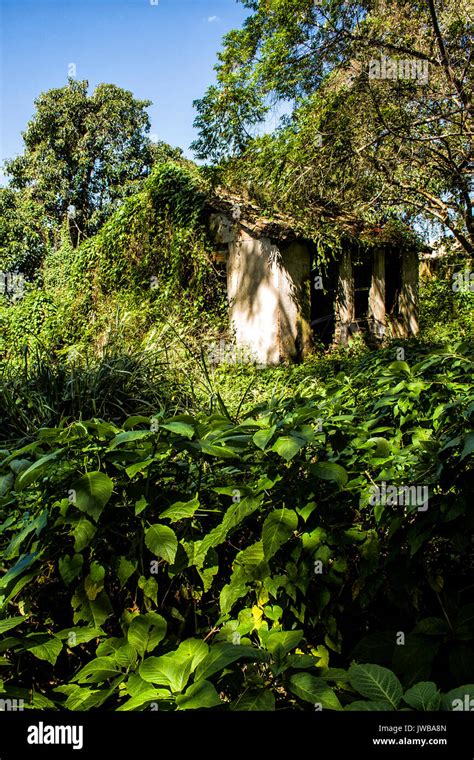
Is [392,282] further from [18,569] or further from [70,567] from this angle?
[18,569]

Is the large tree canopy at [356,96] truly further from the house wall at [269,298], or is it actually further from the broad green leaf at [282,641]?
the broad green leaf at [282,641]

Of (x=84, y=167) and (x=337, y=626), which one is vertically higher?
(x=84, y=167)

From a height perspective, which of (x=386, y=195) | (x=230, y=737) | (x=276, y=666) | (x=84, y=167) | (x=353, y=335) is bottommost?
(x=230, y=737)

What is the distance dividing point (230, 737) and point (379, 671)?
1.18ft

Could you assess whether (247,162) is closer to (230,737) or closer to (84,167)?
(230,737)

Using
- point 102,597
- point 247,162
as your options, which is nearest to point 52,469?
point 102,597

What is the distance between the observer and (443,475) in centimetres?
166

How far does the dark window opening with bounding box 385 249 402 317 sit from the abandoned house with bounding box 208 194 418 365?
1729 mm

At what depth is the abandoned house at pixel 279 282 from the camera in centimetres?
1257

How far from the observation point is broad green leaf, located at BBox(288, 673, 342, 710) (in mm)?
1295

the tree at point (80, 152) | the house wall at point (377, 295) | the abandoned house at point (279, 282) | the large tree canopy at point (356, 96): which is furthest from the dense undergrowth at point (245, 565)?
the tree at point (80, 152)

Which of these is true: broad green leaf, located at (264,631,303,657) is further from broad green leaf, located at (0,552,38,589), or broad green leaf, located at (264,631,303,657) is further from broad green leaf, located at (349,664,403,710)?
broad green leaf, located at (0,552,38,589)

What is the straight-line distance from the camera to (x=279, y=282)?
497 inches

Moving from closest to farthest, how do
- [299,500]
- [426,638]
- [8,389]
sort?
1. [426,638]
2. [299,500]
3. [8,389]
